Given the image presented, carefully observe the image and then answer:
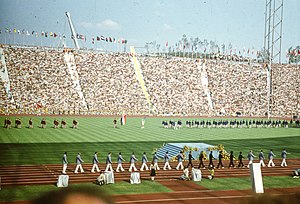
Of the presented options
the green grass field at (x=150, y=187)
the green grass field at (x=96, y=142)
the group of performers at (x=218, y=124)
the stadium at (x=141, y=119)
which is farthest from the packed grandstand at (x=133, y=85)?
the green grass field at (x=150, y=187)

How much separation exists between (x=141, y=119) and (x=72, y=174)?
99.9 feet

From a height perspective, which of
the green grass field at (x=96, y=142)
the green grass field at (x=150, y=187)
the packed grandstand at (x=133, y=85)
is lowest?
the green grass field at (x=150, y=187)

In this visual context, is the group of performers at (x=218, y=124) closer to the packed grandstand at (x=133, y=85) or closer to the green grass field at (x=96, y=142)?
the green grass field at (x=96, y=142)

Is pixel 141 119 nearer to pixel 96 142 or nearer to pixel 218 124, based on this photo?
pixel 218 124

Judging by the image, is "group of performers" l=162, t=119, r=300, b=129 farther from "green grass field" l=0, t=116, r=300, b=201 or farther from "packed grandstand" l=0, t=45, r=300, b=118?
"packed grandstand" l=0, t=45, r=300, b=118

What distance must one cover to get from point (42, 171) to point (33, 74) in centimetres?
3904

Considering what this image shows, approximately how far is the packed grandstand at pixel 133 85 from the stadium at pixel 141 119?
0.17 m

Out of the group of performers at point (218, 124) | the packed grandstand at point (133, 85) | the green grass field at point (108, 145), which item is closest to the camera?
the green grass field at point (108, 145)

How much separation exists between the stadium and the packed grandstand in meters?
0.17

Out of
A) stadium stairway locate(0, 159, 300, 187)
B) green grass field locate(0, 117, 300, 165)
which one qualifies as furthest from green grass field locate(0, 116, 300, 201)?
stadium stairway locate(0, 159, 300, 187)

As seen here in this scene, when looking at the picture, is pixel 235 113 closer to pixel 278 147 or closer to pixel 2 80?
pixel 278 147

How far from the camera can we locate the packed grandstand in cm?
5138

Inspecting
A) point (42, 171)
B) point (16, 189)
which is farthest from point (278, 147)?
point (16, 189)

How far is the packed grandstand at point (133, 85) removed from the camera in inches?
2023
